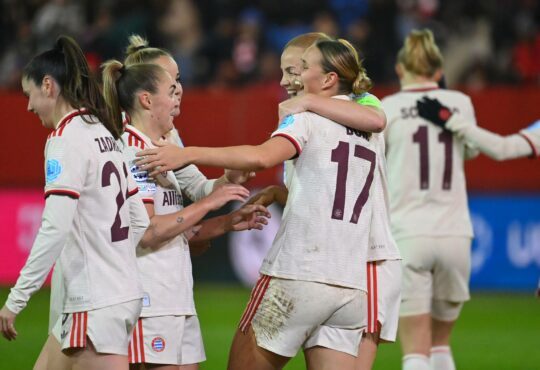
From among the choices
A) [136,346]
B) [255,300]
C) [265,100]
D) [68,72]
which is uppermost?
[265,100]

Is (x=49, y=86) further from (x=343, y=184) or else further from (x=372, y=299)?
(x=372, y=299)

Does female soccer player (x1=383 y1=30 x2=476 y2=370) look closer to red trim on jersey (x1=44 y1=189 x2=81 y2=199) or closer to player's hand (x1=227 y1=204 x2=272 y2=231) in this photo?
A: player's hand (x1=227 y1=204 x2=272 y2=231)

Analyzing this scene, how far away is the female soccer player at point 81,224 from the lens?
4199 mm

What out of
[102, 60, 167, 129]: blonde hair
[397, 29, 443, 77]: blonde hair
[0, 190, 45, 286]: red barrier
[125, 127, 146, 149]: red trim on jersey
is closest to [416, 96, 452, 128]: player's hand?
[397, 29, 443, 77]: blonde hair

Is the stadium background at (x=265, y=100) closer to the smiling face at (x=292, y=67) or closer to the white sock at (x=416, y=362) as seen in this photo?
the white sock at (x=416, y=362)

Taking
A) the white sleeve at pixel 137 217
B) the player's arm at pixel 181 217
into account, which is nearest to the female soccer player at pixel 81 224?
the white sleeve at pixel 137 217

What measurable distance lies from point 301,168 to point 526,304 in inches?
336

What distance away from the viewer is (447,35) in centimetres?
1540

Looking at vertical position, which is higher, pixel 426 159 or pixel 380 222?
pixel 426 159

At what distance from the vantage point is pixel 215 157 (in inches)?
172

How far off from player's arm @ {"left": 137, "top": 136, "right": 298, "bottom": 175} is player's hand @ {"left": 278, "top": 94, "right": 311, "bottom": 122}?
25 centimetres

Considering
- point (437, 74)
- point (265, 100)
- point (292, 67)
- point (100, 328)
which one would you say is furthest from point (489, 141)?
point (265, 100)

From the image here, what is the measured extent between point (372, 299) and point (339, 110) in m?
1.11

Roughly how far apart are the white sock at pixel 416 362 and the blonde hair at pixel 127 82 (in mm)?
2809
